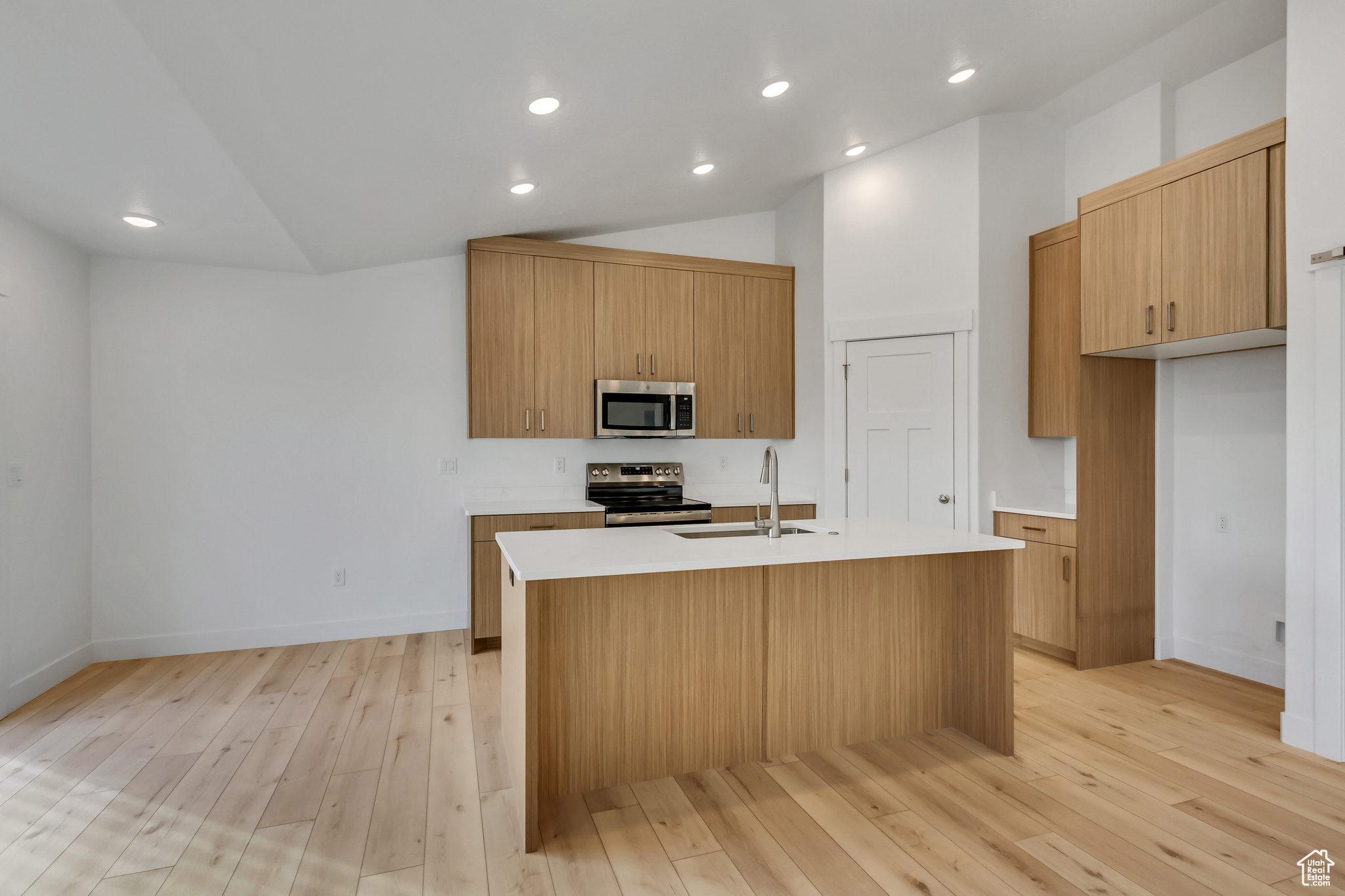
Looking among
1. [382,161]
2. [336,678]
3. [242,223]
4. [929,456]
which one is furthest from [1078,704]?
[242,223]

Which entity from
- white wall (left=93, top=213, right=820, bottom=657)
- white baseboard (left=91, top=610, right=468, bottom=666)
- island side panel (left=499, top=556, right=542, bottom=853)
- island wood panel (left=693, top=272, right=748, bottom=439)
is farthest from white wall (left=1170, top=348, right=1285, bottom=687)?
white baseboard (left=91, top=610, right=468, bottom=666)

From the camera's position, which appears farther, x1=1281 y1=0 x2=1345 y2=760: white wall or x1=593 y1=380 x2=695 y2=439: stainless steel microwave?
x1=593 y1=380 x2=695 y2=439: stainless steel microwave

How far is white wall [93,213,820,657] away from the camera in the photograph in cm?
388

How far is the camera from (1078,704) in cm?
311

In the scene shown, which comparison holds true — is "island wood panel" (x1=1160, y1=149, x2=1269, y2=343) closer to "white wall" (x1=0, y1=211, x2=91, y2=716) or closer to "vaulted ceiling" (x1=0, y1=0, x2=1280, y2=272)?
"vaulted ceiling" (x1=0, y1=0, x2=1280, y2=272)

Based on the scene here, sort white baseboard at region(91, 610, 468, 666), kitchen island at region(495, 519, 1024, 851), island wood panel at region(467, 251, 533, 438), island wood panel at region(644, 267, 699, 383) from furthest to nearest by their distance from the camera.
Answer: island wood panel at region(644, 267, 699, 383), island wood panel at region(467, 251, 533, 438), white baseboard at region(91, 610, 468, 666), kitchen island at region(495, 519, 1024, 851)

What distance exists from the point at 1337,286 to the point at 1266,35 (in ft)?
5.01

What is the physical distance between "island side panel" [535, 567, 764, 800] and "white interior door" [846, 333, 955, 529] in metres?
2.00

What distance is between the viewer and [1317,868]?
6.15 ft

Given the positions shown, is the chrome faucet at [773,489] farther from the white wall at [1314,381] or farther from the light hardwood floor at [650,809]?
the white wall at [1314,381]

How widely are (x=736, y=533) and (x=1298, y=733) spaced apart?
2328mm

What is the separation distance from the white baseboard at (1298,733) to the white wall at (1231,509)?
0.79 m

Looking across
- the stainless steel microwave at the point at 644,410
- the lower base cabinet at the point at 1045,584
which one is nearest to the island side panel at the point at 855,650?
the lower base cabinet at the point at 1045,584

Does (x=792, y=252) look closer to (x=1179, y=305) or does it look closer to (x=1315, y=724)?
(x=1179, y=305)
